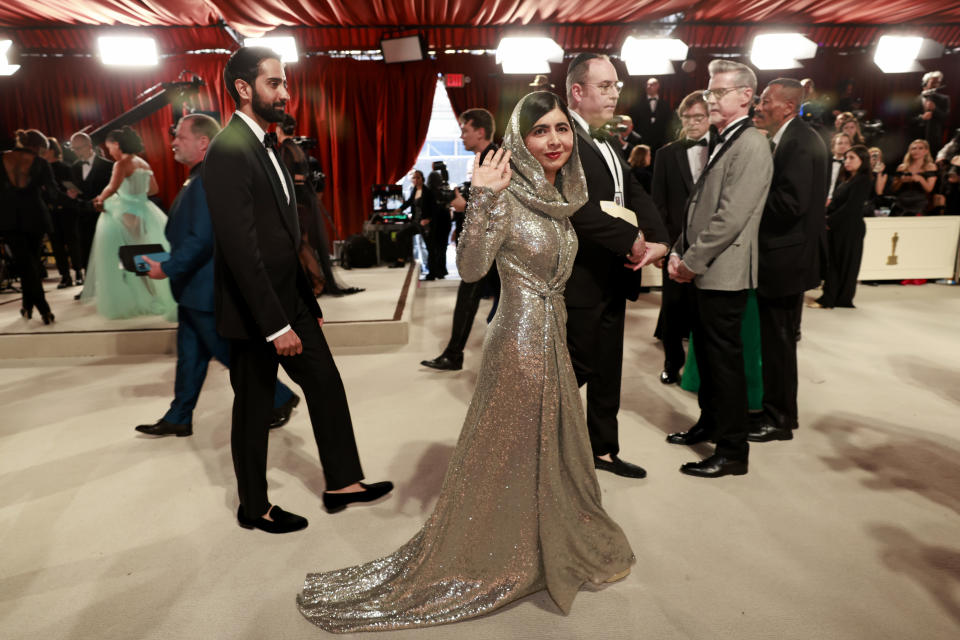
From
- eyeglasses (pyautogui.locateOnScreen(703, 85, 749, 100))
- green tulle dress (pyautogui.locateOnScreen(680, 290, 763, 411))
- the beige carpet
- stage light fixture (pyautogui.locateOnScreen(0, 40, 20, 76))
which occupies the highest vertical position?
stage light fixture (pyautogui.locateOnScreen(0, 40, 20, 76))

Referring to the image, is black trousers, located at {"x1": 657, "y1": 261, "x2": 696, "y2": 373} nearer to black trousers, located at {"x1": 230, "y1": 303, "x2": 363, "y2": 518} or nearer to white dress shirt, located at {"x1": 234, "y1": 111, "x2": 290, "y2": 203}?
black trousers, located at {"x1": 230, "y1": 303, "x2": 363, "y2": 518}

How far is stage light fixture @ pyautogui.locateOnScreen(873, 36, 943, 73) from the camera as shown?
903 centimetres

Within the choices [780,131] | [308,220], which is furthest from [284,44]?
[780,131]

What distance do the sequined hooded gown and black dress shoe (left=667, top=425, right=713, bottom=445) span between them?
1342mm

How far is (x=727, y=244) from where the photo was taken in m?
2.44

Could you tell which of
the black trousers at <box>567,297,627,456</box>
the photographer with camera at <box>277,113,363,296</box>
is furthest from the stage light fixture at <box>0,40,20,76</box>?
the black trousers at <box>567,297,627,456</box>

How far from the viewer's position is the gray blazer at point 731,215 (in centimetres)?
237

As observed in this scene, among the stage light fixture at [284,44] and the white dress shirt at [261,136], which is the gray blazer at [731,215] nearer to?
the white dress shirt at [261,136]

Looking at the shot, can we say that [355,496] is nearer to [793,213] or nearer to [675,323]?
[793,213]

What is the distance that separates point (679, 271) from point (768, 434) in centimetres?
99

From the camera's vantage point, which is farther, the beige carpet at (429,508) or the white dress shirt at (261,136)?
the white dress shirt at (261,136)

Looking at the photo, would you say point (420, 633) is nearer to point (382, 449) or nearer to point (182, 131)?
point (382, 449)

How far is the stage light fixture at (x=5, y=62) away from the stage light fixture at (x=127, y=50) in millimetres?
1320

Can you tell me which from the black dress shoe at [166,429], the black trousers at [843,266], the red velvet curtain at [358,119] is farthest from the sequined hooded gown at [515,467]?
the red velvet curtain at [358,119]
